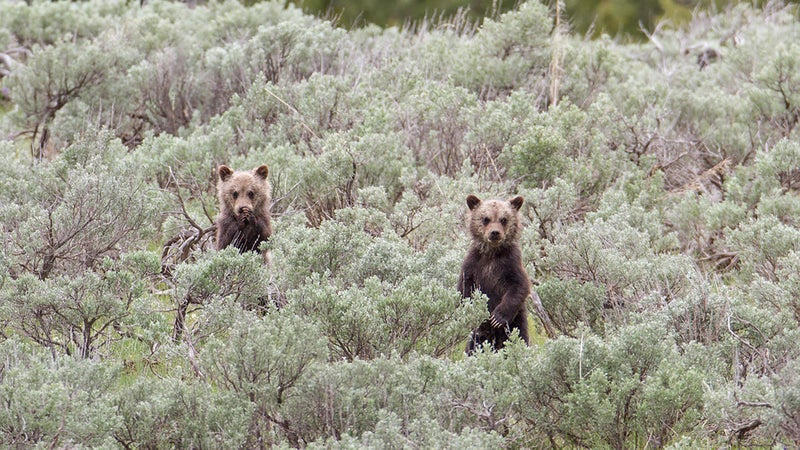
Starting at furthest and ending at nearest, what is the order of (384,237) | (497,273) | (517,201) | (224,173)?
(224,173) → (384,237) → (517,201) → (497,273)

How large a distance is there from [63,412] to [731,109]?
8872 millimetres

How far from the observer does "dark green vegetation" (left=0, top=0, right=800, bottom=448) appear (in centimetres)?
565

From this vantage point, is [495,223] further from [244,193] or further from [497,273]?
[244,193]

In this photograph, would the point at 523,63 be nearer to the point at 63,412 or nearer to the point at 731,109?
the point at 731,109

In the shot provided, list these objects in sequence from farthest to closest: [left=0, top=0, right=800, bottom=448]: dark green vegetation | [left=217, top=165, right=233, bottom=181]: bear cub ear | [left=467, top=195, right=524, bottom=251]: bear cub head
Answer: [left=217, top=165, right=233, bottom=181]: bear cub ear < [left=467, top=195, right=524, bottom=251]: bear cub head < [left=0, top=0, right=800, bottom=448]: dark green vegetation

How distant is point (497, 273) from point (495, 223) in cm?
36

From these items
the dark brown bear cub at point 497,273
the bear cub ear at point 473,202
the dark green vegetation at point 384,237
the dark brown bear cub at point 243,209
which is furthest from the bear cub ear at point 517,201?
the dark brown bear cub at point 243,209

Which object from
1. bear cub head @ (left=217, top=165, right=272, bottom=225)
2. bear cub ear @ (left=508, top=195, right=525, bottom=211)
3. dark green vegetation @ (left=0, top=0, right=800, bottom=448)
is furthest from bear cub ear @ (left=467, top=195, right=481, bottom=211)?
bear cub head @ (left=217, top=165, right=272, bottom=225)

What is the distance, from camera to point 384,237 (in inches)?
317

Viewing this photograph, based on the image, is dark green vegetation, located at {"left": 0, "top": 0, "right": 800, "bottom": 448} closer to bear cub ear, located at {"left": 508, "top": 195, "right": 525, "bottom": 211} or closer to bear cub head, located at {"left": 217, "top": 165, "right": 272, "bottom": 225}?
bear cub head, located at {"left": 217, "top": 165, "right": 272, "bottom": 225}

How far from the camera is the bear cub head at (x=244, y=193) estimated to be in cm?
844

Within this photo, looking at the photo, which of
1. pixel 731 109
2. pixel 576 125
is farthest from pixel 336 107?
pixel 731 109

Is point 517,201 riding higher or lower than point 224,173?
higher

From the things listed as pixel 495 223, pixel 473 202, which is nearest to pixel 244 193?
pixel 473 202
